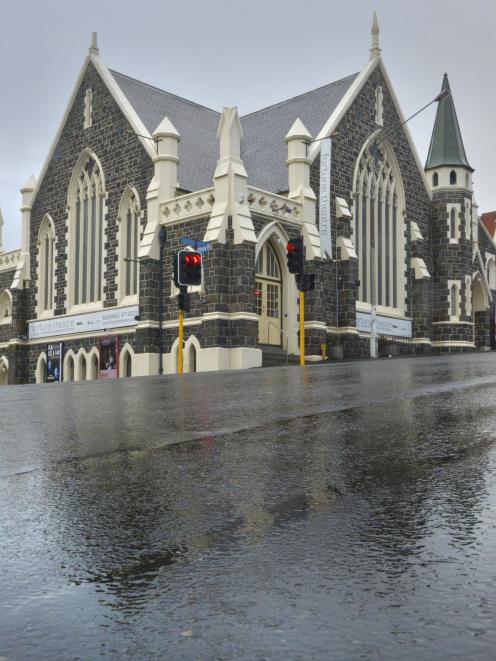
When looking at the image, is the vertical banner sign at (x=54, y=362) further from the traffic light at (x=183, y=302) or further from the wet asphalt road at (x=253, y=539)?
the wet asphalt road at (x=253, y=539)

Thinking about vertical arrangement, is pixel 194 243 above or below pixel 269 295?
above

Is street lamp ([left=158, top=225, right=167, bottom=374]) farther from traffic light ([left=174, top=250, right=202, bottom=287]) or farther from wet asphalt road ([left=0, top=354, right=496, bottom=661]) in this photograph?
wet asphalt road ([left=0, top=354, right=496, bottom=661])

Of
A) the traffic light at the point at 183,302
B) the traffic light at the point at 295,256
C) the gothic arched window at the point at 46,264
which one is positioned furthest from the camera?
the gothic arched window at the point at 46,264

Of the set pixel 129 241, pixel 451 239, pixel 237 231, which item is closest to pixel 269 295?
pixel 237 231

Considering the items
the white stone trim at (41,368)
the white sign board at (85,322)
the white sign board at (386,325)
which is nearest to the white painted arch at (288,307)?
the white sign board at (386,325)

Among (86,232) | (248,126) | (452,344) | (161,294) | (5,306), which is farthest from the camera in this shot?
(5,306)

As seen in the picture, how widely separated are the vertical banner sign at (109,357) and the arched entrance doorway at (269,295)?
5749 mm

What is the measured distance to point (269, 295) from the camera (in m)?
29.3

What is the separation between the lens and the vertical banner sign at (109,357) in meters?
30.9

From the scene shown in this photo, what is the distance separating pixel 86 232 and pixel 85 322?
3.88 meters

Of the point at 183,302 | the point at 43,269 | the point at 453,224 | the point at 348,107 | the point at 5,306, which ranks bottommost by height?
the point at 183,302

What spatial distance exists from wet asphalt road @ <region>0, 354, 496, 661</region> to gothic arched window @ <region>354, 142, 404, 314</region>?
25.8 metres

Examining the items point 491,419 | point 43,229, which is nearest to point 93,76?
point 43,229

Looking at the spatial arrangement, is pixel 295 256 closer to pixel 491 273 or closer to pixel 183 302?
pixel 183 302
